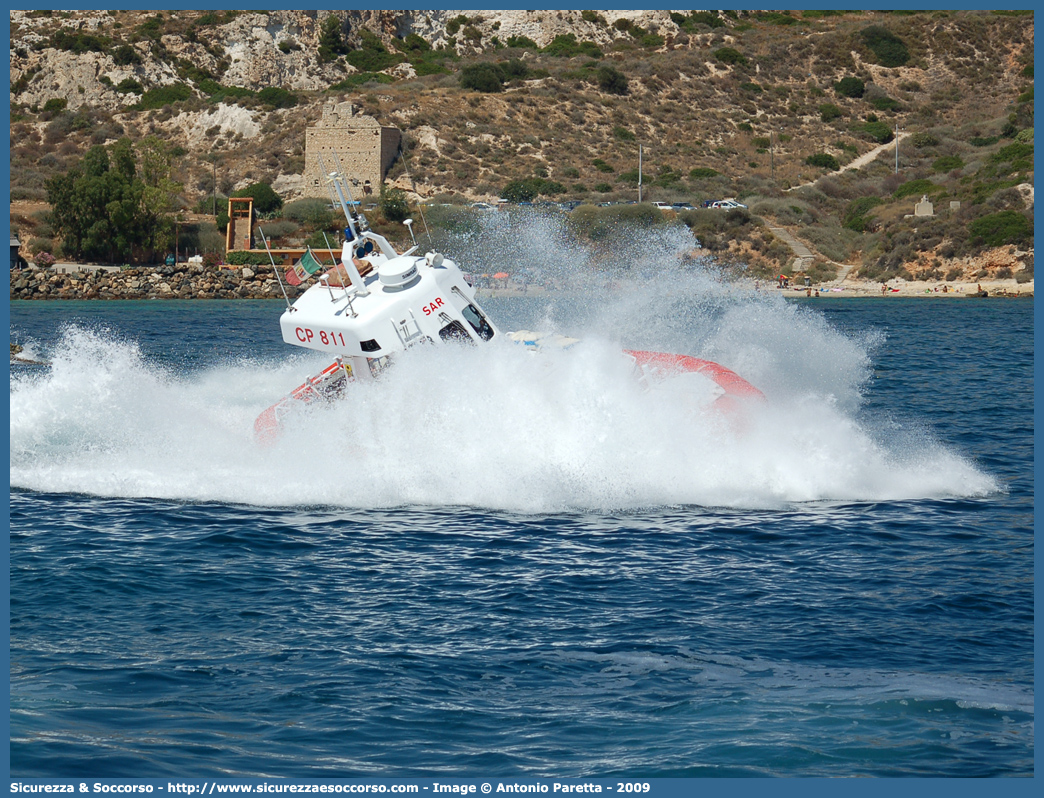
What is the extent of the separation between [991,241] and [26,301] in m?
68.0

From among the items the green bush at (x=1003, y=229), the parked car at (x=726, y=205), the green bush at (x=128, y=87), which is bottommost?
the green bush at (x=1003, y=229)

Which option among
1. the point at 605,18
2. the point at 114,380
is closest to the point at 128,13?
the point at 605,18

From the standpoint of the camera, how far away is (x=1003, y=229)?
79.4 metres

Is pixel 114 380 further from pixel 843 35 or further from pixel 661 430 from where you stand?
pixel 843 35

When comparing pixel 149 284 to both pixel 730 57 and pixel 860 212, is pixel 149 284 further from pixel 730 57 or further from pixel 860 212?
pixel 730 57

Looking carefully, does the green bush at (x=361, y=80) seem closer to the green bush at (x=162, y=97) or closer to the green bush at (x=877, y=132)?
the green bush at (x=162, y=97)

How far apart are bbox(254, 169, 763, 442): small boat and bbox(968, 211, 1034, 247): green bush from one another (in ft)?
212

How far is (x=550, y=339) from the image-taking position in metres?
23.9

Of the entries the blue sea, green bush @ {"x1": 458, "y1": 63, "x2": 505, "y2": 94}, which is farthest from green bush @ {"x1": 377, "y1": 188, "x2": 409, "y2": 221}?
the blue sea

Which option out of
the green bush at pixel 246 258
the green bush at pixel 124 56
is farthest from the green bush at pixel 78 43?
the green bush at pixel 246 258

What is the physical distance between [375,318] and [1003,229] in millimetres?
70248

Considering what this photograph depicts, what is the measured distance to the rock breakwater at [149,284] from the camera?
259 feet

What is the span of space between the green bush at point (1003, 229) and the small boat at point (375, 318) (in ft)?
212

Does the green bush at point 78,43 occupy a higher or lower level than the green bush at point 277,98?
higher
